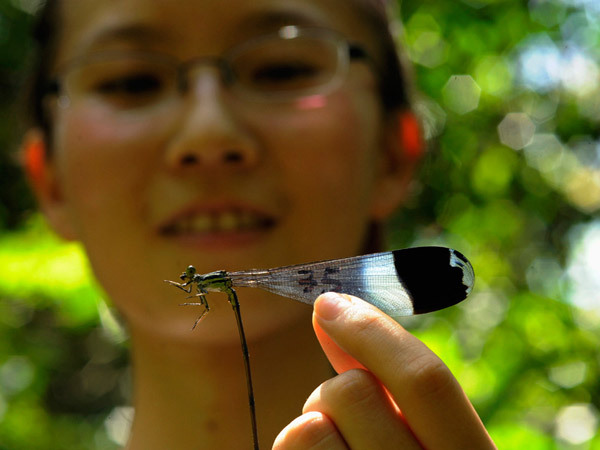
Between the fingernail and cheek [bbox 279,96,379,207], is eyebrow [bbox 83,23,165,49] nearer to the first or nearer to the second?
cheek [bbox 279,96,379,207]

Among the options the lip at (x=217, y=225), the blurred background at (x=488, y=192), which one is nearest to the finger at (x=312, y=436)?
the lip at (x=217, y=225)

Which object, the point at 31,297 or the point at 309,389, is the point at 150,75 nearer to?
the point at 309,389

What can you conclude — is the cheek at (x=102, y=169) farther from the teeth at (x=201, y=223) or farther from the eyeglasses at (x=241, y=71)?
the teeth at (x=201, y=223)

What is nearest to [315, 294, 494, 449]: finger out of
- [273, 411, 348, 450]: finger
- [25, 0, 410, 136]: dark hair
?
[273, 411, 348, 450]: finger

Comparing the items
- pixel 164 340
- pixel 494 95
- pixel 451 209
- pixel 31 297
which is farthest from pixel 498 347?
pixel 31 297

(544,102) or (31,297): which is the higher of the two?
(544,102)
